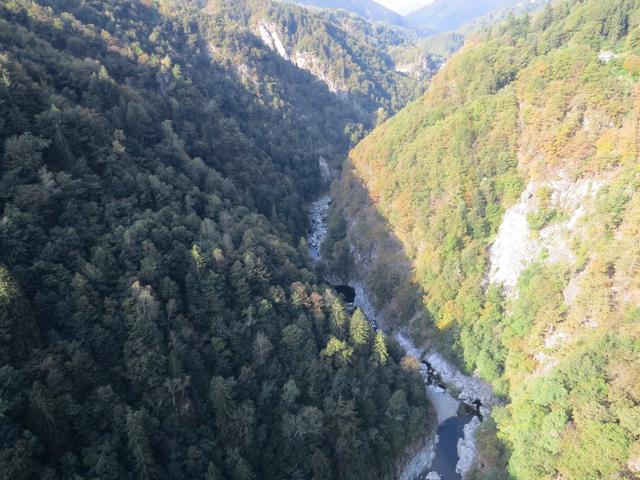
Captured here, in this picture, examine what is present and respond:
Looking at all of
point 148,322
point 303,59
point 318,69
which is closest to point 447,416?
point 148,322

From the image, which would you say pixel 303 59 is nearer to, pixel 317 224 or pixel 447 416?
pixel 317 224

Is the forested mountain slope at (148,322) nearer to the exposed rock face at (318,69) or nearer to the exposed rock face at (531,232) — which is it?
the exposed rock face at (531,232)

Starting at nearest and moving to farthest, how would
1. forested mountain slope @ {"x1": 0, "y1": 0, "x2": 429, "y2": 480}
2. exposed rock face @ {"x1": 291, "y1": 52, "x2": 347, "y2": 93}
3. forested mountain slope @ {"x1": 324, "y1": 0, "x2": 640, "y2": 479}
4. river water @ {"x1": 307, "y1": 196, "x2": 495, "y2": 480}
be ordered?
forested mountain slope @ {"x1": 0, "y1": 0, "x2": 429, "y2": 480} < forested mountain slope @ {"x1": 324, "y1": 0, "x2": 640, "y2": 479} < river water @ {"x1": 307, "y1": 196, "x2": 495, "y2": 480} < exposed rock face @ {"x1": 291, "y1": 52, "x2": 347, "y2": 93}

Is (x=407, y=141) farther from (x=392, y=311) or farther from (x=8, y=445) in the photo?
(x=8, y=445)

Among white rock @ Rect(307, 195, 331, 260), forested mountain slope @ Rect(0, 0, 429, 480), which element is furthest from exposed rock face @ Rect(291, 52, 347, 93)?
forested mountain slope @ Rect(0, 0, 429, 480)

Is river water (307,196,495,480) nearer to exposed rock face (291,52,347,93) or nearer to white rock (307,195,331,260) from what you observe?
white rock (307,195,331,260)

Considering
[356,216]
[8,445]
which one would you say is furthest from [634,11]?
[8,445]
